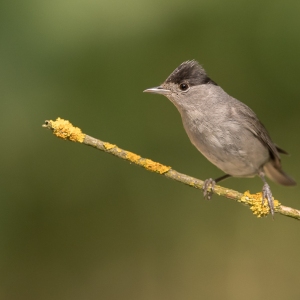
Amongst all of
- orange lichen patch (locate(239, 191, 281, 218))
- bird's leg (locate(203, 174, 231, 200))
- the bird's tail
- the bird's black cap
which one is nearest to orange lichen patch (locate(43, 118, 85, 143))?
bird's leg (locate(203, 174, 231, 200))

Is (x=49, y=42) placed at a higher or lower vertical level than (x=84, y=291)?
higher

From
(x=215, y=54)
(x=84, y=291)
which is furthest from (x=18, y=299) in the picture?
(x=215, y=54)

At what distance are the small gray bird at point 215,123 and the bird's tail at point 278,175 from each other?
12.6 inches

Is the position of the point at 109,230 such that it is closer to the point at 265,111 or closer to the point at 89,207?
the point at 89,207

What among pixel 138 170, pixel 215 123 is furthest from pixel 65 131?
pixel 138 170

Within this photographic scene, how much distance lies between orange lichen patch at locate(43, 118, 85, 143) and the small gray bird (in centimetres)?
77

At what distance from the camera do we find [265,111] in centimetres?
320

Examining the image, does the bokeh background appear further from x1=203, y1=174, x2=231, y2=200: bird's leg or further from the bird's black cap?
x1=203, y1=174, x2=231, y2=200: bird's leg

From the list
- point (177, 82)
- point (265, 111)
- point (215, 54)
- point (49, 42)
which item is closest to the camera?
point (177, 82)

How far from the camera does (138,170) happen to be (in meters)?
3.30

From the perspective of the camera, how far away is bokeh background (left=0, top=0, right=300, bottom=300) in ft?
8.89

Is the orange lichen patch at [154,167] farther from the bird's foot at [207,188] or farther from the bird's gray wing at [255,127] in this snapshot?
the bird's gray wing at [255,127]

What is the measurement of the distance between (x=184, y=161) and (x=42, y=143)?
3.27 feet

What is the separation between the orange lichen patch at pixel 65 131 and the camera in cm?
141
